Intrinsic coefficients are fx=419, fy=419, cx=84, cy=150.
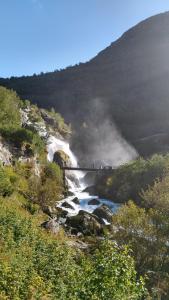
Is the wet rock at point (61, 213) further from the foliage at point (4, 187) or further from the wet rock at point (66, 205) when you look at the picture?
the foliage at point (4, 187)

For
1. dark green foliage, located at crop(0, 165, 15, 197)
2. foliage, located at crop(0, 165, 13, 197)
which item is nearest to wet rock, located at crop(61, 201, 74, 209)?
dark green foliage, located at crop(0, 165, 15, 197)

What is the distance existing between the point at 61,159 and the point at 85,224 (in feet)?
154

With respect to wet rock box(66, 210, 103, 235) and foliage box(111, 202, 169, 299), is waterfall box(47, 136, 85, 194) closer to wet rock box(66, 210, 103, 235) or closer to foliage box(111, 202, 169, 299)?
wet rock box(66, 210, 103, 235)

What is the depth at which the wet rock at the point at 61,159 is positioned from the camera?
94062 mm

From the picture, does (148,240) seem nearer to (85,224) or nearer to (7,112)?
(85,224)

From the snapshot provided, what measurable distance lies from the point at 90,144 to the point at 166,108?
150ft

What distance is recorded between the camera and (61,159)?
313 feet

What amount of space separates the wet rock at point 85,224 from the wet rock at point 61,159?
141 ft

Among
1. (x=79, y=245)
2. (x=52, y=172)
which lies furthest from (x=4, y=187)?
(x=52, y=172)

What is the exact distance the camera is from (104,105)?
189500mm

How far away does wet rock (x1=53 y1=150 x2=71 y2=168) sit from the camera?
9406 centimetres

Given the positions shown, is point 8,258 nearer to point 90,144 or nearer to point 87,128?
point 90,144

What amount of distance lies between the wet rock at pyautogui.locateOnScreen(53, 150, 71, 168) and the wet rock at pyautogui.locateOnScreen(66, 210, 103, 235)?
4289 centimetres

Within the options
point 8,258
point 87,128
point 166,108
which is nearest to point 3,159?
point 8,258
